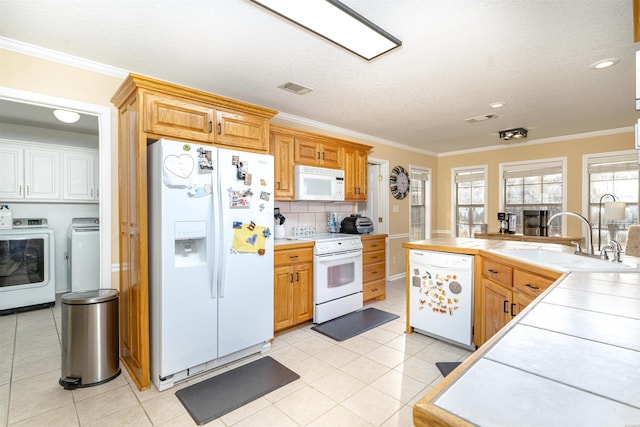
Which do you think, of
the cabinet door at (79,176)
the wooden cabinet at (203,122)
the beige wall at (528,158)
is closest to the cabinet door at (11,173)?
the cabinet door at (79,176)

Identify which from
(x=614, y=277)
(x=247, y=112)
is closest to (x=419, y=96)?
(x=247, y=112)

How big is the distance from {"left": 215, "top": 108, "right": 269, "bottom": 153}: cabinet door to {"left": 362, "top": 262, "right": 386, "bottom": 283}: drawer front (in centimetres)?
214

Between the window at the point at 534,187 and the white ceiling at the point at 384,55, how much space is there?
1.49 metres

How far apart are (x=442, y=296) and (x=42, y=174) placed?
206 inches

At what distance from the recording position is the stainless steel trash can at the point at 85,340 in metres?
2.21

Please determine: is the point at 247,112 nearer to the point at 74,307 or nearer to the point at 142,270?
the point at 142,270

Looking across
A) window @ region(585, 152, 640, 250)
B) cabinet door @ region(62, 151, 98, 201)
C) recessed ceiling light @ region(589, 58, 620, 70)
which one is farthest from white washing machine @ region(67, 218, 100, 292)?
window @ region(585, 152, 640, 250)

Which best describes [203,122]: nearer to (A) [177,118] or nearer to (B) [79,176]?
(A) [177,118]

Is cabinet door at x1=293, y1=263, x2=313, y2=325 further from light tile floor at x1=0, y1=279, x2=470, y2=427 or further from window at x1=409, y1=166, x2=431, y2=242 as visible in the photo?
window at x1=409, y1=166, x2=431, y2=242

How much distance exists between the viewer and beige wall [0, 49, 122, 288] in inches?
86.6

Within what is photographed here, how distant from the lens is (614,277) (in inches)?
61.9

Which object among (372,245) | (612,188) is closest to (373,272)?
(372,245)

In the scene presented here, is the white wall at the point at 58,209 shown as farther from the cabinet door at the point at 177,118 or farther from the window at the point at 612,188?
the window at the point at 612,188

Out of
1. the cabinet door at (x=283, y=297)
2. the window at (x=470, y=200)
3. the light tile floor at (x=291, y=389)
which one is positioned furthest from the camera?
the window at (x=470, y=200)
